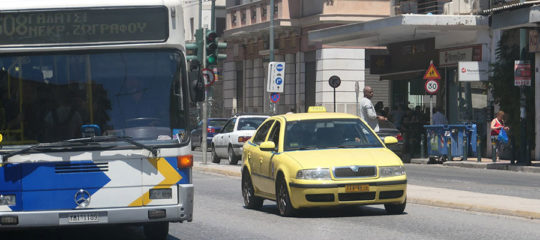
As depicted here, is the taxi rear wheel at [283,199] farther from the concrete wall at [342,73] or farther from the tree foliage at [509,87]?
the concrete wall at [342,73]

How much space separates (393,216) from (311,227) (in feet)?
5.90

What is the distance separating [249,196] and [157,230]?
14.6 feet

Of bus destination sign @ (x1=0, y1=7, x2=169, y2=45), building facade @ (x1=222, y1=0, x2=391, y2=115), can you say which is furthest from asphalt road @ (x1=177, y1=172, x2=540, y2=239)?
building facade @ (x1=222, y1=0, x2=391, y2=115)

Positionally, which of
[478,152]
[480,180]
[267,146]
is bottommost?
[480,180]

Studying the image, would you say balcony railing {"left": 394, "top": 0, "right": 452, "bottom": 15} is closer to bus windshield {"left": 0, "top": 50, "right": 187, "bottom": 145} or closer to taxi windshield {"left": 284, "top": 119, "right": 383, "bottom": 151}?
taxi windshield {"left": 284, "top": 119, "right": 383, "bottom": 151}

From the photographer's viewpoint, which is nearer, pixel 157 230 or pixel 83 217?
pixel 83 217

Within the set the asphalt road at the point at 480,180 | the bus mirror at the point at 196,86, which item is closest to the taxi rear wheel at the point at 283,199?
the bus mirror at the point at 196,86

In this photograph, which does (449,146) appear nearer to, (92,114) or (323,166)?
(323,166)

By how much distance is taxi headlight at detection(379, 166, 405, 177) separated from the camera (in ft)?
49.0

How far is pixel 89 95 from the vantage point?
1147 centimetres

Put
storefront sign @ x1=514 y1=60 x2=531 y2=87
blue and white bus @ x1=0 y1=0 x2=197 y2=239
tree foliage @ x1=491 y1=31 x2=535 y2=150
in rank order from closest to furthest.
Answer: blue and white bus @ x1=0 y1=0 x2=197 y2=239 → storefront sign @ x1=514 y1=60 x2=531 y2=87 → tree foliage @ x1=491 y1=31 x2=535 y2=150

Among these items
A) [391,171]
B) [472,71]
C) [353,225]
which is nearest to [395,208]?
[391,171]

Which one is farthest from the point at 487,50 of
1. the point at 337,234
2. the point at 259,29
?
the point at 337,234

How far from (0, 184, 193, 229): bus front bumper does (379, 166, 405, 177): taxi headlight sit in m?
4.00
